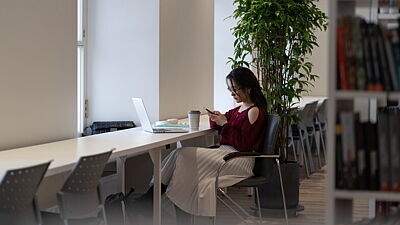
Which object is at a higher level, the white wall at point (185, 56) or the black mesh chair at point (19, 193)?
the white wall at point (185, 56)

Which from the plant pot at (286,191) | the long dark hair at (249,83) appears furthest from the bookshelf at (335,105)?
the plant pot at (286,191)

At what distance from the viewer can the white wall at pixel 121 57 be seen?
6.25 m

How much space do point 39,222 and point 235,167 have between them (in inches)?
84.2

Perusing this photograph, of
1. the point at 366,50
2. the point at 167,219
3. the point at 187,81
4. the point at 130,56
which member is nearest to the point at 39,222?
the point at 366,50

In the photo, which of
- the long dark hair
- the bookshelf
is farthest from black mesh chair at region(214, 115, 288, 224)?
the bookshelf

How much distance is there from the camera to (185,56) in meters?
6.99

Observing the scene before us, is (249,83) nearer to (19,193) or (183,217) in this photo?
(183,217)

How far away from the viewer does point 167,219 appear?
19.5ft

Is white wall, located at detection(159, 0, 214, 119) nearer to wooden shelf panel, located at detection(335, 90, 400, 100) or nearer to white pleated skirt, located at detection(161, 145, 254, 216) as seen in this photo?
white pleated skirt, located at detection(161, 145, 254, 216)

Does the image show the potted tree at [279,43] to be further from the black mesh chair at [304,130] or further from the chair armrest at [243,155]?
the black mesh chair at [304,130]

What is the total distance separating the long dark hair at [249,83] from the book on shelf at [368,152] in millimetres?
2697

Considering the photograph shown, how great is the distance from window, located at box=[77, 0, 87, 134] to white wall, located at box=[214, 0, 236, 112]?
118 inches

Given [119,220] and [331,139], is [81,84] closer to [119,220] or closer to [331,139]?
[119,220]

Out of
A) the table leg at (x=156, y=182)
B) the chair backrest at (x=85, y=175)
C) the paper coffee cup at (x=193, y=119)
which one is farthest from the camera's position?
the paper coffee cup at (x=193, y=119)
